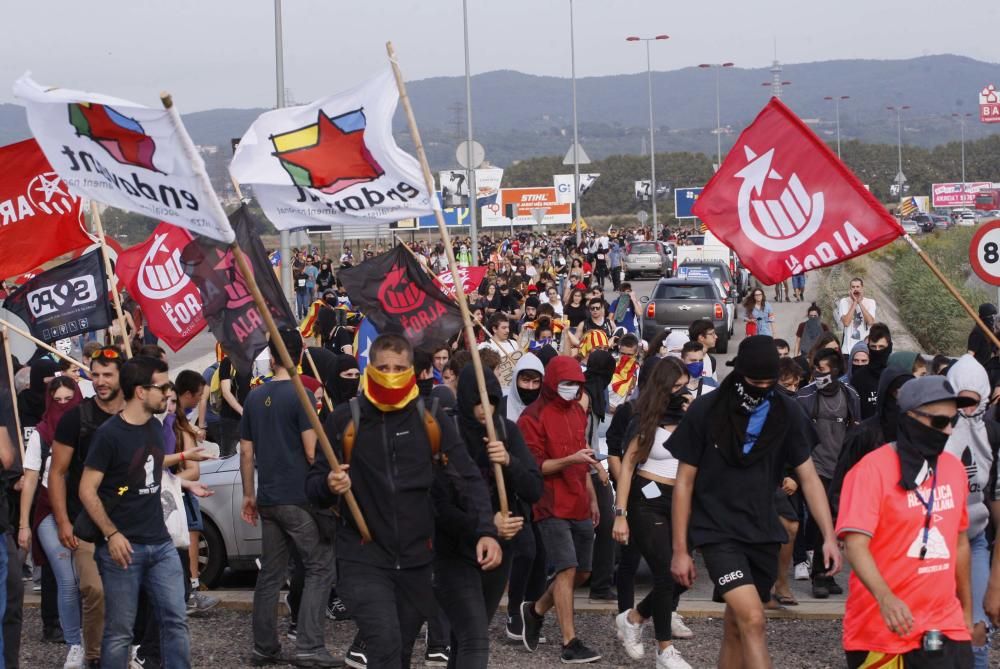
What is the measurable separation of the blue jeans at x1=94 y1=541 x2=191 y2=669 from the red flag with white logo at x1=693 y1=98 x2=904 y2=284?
3528mm

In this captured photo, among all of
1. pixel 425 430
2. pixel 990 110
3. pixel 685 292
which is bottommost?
pixel 685 292

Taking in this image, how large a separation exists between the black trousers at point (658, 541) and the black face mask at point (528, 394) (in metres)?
0.83

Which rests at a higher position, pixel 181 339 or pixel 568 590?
pixel 181 339

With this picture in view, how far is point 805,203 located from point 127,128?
3.89 m

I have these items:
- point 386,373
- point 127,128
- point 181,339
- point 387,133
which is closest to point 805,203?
point 387,133

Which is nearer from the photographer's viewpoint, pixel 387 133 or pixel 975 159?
pixel 387 133

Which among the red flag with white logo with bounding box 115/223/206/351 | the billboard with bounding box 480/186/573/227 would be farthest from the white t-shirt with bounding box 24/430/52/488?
the billboard with bounding box 480/186/573/227

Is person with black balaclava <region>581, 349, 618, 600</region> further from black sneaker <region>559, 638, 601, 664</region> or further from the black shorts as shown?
the black shorts

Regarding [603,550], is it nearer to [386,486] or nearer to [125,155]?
[386,486]

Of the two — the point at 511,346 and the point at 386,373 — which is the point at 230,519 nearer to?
the point at 386,373

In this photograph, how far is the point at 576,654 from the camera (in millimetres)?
7652

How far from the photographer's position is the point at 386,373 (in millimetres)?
5602

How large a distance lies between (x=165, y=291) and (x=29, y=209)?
3.73ft

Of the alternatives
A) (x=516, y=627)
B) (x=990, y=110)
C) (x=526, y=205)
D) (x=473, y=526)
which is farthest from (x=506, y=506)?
(x=526, y=205)
